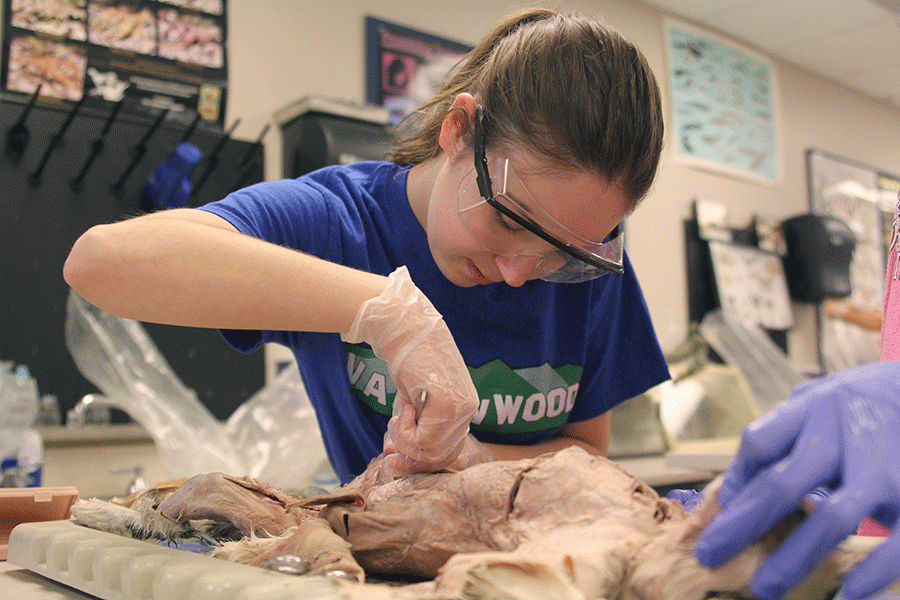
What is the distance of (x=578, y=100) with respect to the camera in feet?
3.10

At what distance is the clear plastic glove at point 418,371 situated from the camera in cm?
94

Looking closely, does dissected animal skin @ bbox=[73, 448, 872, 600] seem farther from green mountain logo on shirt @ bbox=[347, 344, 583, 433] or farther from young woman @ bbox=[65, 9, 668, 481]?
green mountain logo on shirt @ bbox=[347, 344, 583, 433]

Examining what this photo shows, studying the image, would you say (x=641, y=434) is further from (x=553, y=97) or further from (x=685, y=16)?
(x=685, y=16)

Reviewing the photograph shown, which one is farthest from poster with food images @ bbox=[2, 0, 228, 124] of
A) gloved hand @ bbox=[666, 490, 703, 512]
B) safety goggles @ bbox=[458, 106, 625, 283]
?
gloved hand @ bbox=[666, 490, 703, 512]

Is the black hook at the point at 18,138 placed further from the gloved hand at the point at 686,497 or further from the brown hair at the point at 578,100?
the gloved hand at the point at 686,497

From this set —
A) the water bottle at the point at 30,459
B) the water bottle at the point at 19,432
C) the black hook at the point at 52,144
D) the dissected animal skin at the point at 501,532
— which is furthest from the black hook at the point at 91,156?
the dissected animal skin at the point at 501,532

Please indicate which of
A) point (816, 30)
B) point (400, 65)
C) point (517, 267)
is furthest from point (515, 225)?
point (816, 30)

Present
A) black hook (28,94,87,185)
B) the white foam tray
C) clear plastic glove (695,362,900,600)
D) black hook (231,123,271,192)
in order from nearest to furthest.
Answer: clear plastic glove (695,362,900,600) < the white foam tray < black hook (28,94,87,185) < black hook (231,123,271,192)

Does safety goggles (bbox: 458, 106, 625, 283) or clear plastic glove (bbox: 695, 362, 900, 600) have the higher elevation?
safety goggles (bbox: 458, 106, 625, 283)

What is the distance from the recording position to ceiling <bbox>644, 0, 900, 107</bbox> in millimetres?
4012

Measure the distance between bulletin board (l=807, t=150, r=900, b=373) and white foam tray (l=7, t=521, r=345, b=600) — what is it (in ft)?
15.8

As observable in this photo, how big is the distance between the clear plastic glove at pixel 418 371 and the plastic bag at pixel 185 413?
1.19m

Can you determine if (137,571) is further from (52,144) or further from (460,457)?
(52,144)

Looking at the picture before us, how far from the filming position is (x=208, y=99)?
260 centimetres
